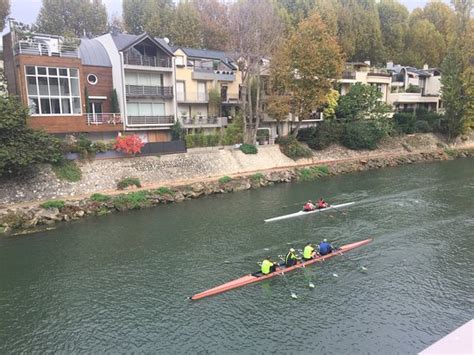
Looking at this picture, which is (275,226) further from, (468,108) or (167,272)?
(468,108)

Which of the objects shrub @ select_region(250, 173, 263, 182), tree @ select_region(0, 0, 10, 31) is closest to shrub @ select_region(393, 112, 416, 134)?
shrub @ select_region(250, 173, 263, 182)

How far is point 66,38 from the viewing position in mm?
35625

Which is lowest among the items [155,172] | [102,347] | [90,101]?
[102,347]

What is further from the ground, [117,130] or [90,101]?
[90,101]

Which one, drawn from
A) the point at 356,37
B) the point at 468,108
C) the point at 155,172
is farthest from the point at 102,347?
the point at 356,37

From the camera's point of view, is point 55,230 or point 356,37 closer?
point 55,230

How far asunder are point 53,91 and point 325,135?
3009cm

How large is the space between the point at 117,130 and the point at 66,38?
9.03 m

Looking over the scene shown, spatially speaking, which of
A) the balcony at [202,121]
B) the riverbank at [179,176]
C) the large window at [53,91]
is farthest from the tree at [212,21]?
the large window at [53,91]

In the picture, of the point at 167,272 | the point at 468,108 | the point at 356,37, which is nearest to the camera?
the point at 167,272

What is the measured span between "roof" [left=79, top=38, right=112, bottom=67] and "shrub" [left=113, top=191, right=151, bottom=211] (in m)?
15.2

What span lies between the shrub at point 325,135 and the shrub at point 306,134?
10.8 inches

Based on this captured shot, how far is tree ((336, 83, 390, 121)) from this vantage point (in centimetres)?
5131

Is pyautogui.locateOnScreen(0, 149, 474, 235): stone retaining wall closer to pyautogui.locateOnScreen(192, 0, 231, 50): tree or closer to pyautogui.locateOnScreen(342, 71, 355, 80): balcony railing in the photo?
pyautogui.locateOnScreen(342, 71, 355, 80): balcony railing
